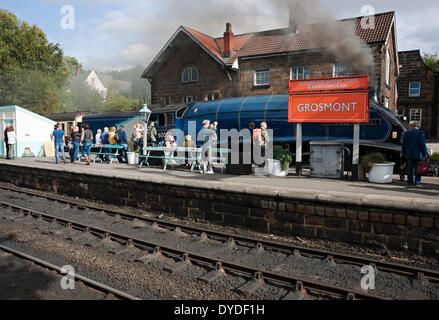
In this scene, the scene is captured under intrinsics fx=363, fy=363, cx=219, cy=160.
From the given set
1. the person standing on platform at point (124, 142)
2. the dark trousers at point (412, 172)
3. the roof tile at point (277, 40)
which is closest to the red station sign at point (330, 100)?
the dark trousers at point (412, 172)

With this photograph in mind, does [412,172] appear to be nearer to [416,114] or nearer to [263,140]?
[263,140]

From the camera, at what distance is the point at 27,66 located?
41.8 meters

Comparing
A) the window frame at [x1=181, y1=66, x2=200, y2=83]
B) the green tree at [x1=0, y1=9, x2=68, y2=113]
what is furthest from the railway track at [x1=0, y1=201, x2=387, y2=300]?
the green tree at [x1=0, y1=9, x2=68, y2=113]

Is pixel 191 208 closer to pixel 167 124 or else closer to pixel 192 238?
pixel 192 238

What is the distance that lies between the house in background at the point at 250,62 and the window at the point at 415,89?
7900 millimetres

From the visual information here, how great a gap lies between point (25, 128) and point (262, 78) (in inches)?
584

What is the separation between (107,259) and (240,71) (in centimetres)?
2088

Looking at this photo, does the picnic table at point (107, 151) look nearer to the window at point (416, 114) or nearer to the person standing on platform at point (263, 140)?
the person standing on platform at point (263, 140)

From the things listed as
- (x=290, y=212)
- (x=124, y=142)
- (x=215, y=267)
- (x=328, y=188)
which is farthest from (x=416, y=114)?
(x=215, y=267)

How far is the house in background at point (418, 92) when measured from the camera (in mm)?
32719

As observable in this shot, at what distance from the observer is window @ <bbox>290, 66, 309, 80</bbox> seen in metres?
22.9

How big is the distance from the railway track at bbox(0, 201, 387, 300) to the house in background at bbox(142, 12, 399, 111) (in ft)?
58.5

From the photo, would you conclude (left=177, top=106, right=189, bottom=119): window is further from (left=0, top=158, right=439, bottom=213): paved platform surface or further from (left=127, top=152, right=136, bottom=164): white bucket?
(left=0, top=158, right=439, bottom=213): paved platform surface

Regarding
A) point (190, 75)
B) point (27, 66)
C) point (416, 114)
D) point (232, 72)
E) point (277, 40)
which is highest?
point (27, 66)
